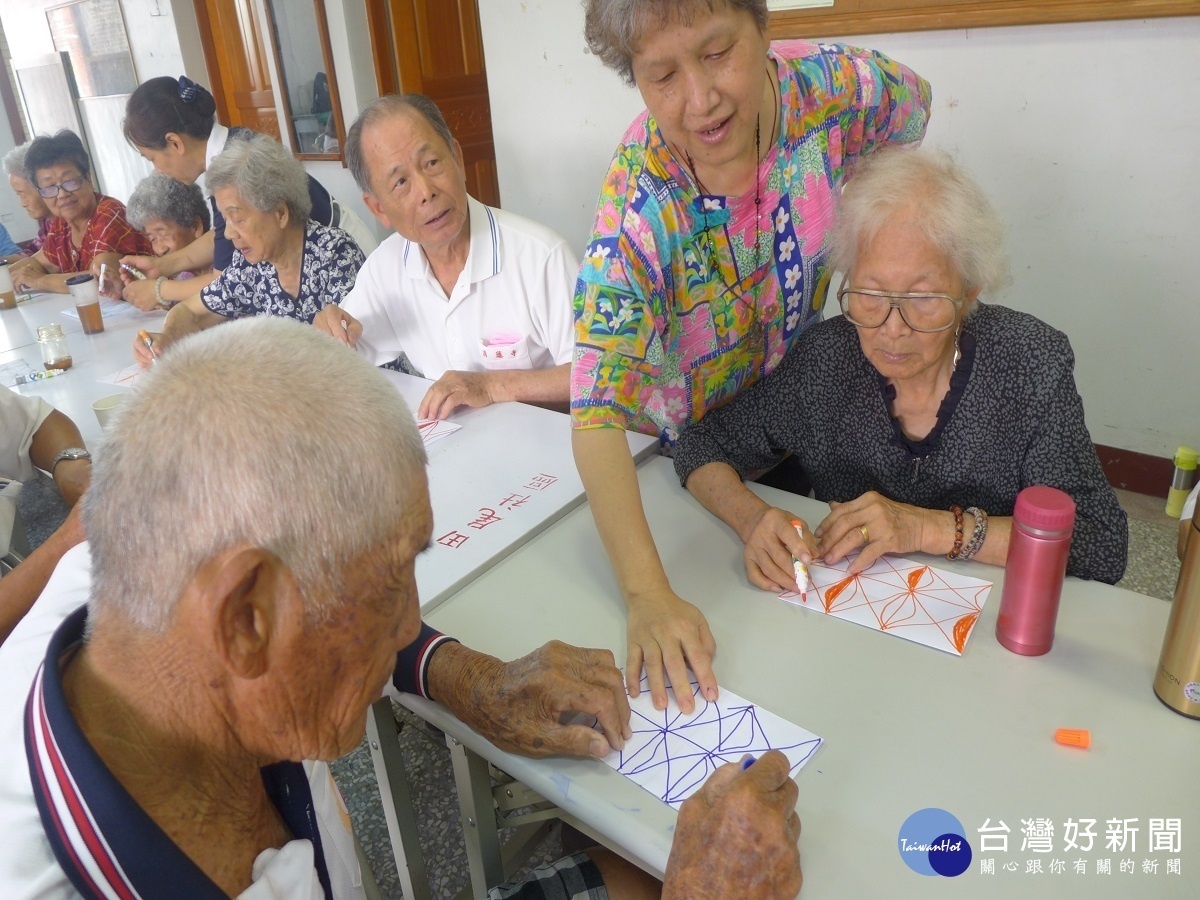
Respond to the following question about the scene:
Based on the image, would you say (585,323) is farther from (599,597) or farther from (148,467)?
(148,467)

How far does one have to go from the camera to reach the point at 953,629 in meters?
1.22

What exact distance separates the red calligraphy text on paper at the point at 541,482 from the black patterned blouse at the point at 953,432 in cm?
27

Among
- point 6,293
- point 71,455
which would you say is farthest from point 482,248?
point 6,293

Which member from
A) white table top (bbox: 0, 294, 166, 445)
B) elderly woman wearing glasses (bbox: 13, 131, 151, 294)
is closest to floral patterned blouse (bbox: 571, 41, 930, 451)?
white table top (bbox: 0, 294, 166, 445)

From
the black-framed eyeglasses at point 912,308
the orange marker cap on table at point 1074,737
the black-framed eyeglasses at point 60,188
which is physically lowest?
the orange marker cap on table at point 1074,737

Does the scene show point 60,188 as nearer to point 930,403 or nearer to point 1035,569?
point 930,403

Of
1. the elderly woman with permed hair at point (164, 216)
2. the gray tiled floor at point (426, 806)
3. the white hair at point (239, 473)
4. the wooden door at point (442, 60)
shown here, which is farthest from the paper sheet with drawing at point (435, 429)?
the wooden door at point (442, 60)

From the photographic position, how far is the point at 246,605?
69cm

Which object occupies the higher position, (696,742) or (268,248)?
(268,248)

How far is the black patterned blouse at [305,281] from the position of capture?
2.87 m

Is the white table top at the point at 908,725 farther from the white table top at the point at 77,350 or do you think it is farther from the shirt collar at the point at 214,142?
the shirt collar at the point at 214,142

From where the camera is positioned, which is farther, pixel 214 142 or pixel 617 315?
pixel 214 142

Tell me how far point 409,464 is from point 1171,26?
285 cm

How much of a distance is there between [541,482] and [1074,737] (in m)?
1.07
